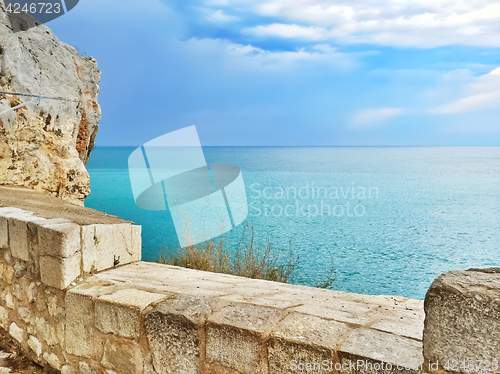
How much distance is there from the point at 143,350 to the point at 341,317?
37.5 inches

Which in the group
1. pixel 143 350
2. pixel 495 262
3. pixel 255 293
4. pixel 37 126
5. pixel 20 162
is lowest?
pixel 495 262

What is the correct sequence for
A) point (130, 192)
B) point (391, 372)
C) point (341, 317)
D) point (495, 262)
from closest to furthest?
point (391, 372), point (341, 317), point (495, 262), point (130, 192)

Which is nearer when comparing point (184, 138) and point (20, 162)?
point (20, 162)

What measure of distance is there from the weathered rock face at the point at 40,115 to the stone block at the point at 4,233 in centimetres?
193

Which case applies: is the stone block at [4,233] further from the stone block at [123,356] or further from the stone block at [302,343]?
the stone block at [302,343]

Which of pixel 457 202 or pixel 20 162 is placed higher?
pixel 20 162

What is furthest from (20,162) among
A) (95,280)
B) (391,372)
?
(391,372)

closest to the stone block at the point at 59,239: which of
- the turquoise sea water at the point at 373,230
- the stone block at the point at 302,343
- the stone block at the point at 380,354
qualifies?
the stone block at the point at 302,343

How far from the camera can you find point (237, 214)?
Result: 42.1 ft

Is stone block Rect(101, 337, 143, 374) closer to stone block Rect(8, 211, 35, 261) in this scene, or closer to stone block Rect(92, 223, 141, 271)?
stone block Rect(92, 223, 141, 271)

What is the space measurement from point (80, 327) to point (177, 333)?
0.69m

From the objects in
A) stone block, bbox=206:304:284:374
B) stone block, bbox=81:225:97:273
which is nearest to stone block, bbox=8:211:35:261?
stone block, bbox=81:225:97:273

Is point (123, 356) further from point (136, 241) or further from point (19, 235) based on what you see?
point (19, 235)

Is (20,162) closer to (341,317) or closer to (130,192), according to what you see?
(341,317)
